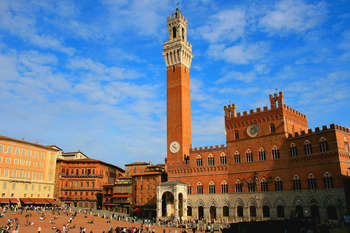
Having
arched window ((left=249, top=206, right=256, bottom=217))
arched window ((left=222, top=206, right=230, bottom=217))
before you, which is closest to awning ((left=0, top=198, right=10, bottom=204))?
arched window ((left=222, top=206, right=230, bottom=217))

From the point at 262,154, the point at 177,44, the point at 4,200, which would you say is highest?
the point at 177,44

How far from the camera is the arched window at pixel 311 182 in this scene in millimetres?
46319

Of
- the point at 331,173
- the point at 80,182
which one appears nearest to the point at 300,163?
the point at 331,173

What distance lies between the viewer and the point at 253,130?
55312 mm

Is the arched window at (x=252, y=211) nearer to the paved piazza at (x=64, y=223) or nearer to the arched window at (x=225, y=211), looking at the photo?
the arched window at (x=225, y=211)

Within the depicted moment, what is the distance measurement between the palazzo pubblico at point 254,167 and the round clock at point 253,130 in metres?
0.11

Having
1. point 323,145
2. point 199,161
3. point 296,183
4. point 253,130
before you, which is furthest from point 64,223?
point 323,145

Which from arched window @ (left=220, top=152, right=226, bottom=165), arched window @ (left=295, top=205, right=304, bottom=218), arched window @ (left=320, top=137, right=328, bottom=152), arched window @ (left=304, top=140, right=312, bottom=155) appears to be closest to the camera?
arched window @ (left=320, top=137, right=328, bottom=152)

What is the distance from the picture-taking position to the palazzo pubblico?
45156mm

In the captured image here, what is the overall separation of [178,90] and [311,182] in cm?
3185

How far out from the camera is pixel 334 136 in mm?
44562

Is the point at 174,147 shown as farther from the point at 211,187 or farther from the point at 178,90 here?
the point at 178,90

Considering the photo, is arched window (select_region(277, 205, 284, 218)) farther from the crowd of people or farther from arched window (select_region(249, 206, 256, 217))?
the crowd of people

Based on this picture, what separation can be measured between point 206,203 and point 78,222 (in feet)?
73.4
